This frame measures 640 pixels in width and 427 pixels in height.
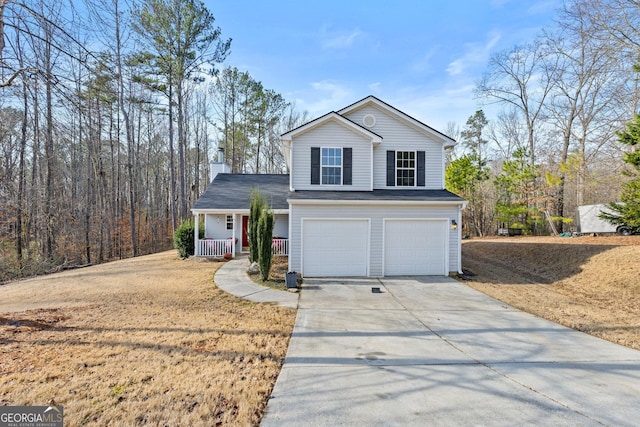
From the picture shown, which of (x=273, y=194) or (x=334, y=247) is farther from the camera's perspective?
(x=273, y=194)

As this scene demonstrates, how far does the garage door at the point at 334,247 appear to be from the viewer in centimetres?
993

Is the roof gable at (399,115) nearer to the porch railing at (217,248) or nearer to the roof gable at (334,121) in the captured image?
the roof gable at (334,121)

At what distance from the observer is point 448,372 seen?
12.5ft

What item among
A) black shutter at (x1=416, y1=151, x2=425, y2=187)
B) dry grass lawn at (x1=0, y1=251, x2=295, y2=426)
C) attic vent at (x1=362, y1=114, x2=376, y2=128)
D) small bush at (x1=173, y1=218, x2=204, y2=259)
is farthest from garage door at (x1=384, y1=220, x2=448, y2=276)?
small bush at (x1=173, y1=218, x2=204, y2=259)

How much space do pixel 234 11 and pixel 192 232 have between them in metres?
9.72

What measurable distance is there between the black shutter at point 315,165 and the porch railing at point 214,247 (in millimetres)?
5749

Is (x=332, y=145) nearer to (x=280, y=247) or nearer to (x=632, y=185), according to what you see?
(x=280, y=247)

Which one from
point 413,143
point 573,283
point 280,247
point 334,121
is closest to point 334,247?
point 280,247

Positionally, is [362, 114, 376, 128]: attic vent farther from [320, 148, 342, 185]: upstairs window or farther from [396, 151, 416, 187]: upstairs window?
[320, 148, 342, 185]: upstairs window

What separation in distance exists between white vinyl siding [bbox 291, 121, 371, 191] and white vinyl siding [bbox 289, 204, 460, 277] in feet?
4.29

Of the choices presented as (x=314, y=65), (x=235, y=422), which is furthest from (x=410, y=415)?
(x=314, y=65)

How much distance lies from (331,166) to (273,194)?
535cm

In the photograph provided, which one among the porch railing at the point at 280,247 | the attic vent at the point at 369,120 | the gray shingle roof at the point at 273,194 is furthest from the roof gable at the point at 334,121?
the porch railing at the point at 280,247

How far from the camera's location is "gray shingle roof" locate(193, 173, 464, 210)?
1006cm
